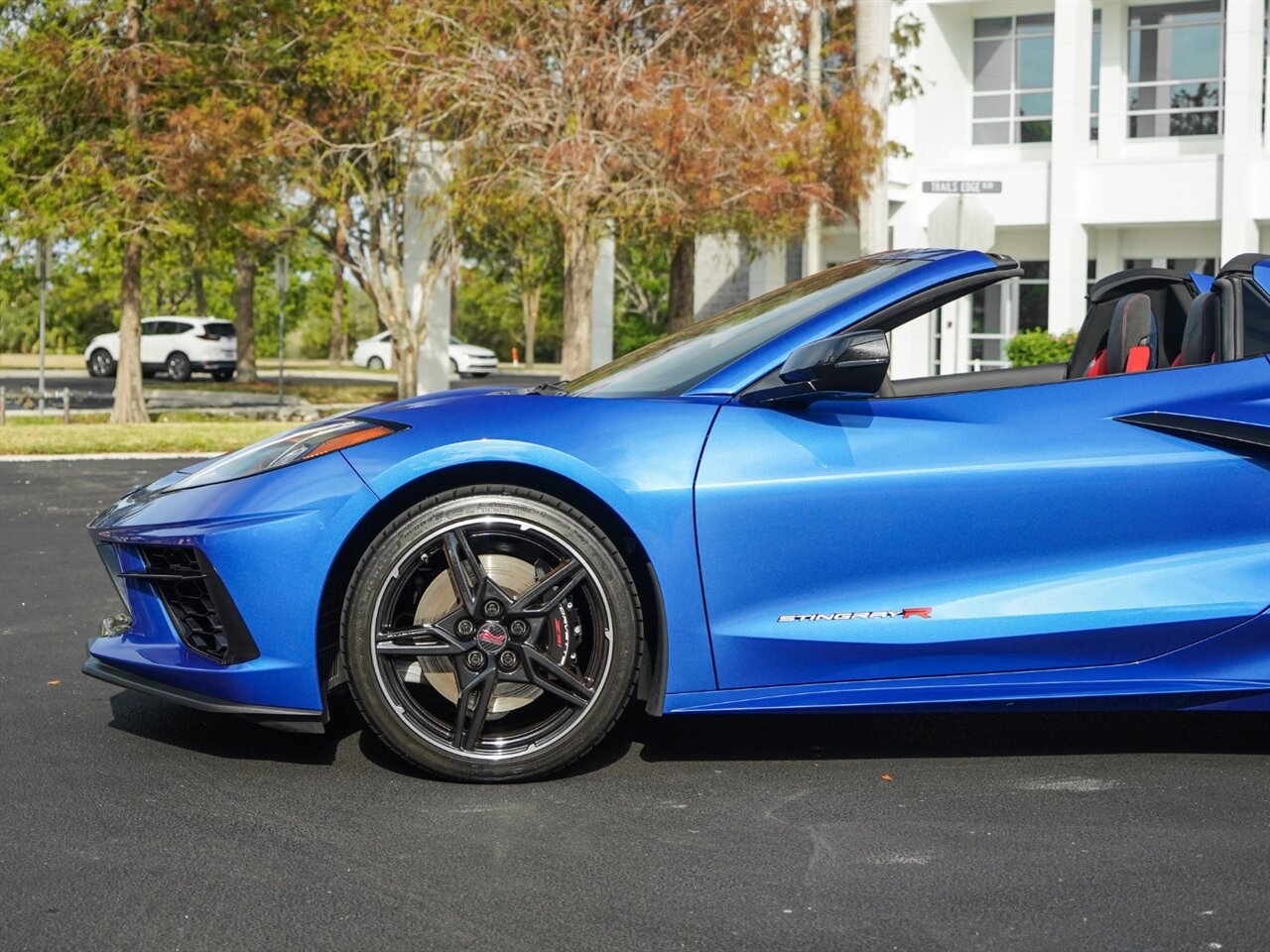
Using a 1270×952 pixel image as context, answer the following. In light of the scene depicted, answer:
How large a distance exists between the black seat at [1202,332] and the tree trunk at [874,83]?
16725mm

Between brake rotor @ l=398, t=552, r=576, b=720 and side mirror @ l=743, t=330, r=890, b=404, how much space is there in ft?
2.83

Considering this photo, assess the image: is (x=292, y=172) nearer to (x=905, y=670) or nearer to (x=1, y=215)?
(x=1, y=215)

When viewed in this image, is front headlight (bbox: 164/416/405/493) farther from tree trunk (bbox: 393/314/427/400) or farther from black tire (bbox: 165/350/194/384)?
black tire (bbox: 165/350/194/384)

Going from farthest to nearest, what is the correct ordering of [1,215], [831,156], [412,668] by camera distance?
1. [1,215]
2. [831,156]
3. [412,668]

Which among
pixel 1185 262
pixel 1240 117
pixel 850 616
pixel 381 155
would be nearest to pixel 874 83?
pixel 381 155

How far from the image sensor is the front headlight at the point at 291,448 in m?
4.35

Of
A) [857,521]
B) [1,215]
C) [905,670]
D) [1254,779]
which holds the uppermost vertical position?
[1,215]

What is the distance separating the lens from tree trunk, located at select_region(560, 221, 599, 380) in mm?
21598

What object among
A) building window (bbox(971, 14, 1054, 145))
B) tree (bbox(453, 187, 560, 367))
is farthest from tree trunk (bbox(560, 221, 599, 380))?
building window (bbox(971, 14, 1054, 145))

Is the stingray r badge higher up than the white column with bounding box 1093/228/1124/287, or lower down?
lower down

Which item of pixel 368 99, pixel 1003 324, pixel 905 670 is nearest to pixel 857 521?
pixel 905 670

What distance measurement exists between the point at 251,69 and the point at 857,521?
22.8m

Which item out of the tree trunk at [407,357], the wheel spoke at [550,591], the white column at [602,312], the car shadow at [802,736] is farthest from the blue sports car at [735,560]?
the white column at [602,312]

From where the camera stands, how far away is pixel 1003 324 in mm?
32688
